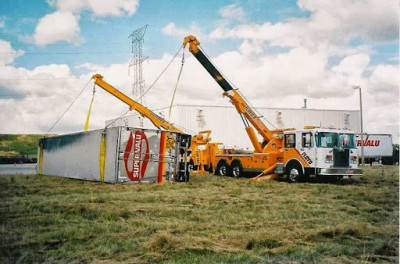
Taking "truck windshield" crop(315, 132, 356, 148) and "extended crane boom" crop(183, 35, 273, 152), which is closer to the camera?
"truck windshield" crop(315, 132, 356, 148)

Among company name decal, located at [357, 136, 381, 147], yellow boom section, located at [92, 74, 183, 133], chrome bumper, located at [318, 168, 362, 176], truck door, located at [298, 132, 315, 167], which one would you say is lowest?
chrome bumper, located at [318, 168, 362, 176]

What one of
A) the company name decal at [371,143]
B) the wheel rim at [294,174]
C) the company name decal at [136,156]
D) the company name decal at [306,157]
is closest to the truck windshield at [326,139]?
the company name decal at [306,157]

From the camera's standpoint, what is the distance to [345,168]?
1474cm

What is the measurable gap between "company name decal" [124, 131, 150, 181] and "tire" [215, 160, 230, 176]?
6.93m

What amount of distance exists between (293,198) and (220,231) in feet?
14.6

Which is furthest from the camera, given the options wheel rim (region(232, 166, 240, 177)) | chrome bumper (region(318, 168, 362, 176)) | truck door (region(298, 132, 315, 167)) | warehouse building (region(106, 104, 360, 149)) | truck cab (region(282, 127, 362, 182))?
warehouse building (region(106, 104, 360, 149))

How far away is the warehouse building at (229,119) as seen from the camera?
32.7 metres

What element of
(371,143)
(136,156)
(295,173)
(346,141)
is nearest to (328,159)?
(346,141)

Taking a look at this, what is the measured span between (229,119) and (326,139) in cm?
1993

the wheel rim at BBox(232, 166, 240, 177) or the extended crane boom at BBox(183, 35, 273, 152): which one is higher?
the extended crane boom at BBox(183, 35, 273, 152)

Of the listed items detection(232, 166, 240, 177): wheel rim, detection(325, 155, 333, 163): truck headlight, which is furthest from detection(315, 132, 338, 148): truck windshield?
detection(232, 166, 240, 177): wheel rim

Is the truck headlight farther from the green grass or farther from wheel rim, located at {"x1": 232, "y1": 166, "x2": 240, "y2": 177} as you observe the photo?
the green grass

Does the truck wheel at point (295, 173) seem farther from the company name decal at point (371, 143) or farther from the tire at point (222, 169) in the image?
the company name decal at point (371, 143)

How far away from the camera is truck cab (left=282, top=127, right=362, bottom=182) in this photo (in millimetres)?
14570
